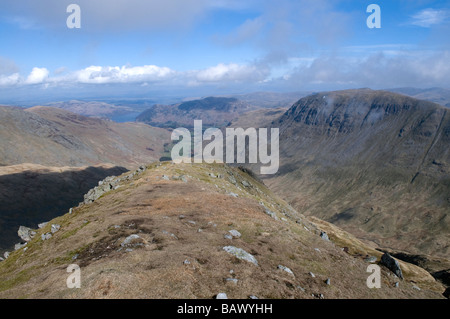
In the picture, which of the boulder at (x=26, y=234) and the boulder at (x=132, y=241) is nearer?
the boulder at (x=132, y=241)

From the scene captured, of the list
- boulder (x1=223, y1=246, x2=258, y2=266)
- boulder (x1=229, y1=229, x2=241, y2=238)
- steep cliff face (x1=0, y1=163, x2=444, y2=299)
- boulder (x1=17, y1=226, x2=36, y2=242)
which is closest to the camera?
steep cliff face (x1=0, y1=163, x2=444, y2=299)

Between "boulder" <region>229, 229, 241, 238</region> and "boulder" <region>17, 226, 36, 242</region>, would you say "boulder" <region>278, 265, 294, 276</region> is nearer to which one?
"boulder" <region>229, 229, 241, 238</region>

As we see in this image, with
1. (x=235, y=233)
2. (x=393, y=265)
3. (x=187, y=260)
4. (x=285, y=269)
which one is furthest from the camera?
(x=393, y=265)

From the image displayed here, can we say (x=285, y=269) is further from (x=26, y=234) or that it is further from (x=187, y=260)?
(x=26, y=234)

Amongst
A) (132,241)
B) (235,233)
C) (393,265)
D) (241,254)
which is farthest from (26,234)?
(393,265)

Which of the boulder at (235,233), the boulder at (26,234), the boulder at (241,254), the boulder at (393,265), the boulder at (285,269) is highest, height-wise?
the boulder at (241,254)

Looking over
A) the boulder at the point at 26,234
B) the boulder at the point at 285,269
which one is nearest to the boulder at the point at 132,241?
the boulder at the point at 285,269

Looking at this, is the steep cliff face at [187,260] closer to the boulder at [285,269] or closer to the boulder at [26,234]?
the boulder at [285,269]

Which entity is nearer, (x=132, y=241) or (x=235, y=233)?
(x=132, y=241)

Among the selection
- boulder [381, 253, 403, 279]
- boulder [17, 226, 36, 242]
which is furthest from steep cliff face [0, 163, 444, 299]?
boulder [17, 226, 36, 242]
